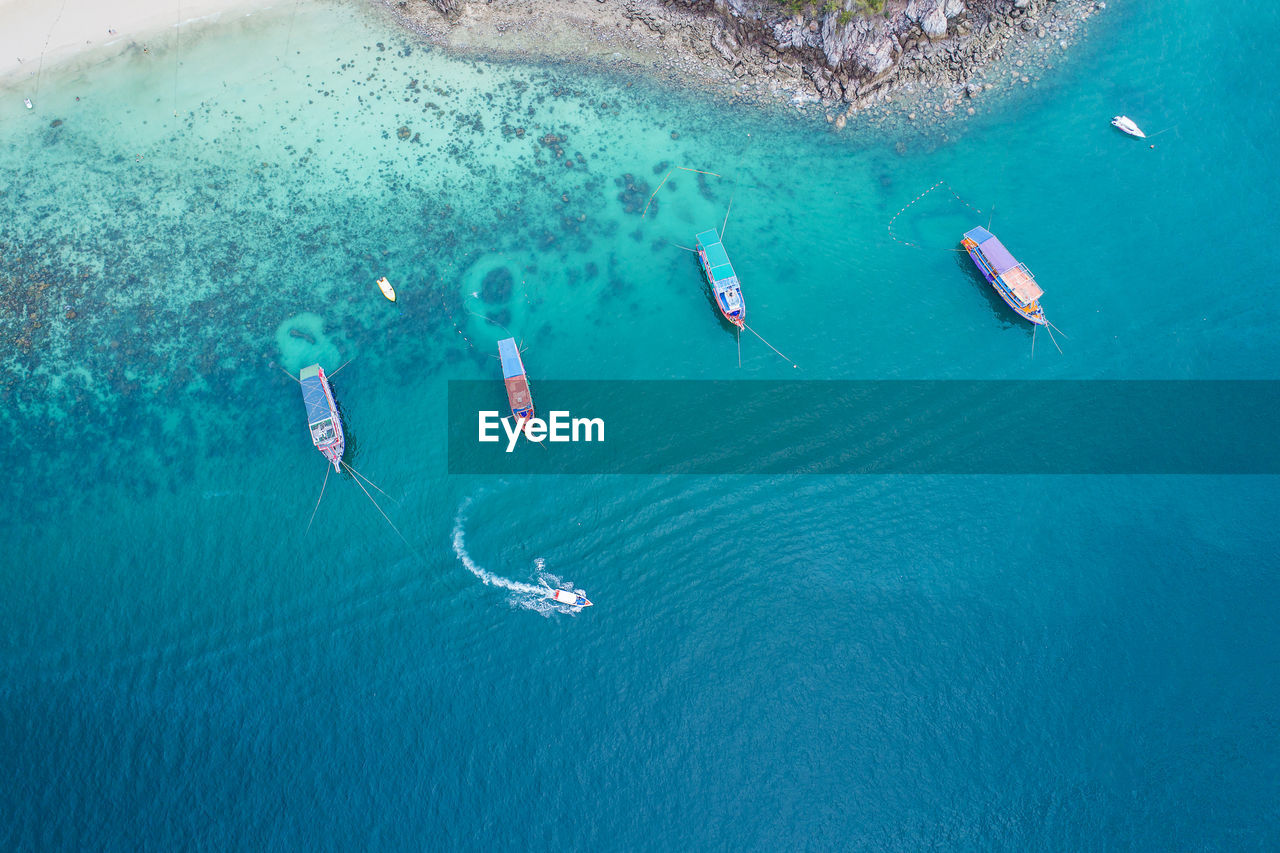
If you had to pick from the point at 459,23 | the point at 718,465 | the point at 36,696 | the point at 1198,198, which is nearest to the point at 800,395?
the point at 718,465

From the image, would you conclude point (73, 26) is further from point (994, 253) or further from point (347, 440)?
point (994, 253)

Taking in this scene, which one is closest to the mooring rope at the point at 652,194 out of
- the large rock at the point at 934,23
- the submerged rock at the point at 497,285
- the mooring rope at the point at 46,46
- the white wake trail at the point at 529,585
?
the submerged rock at the point at 497,285

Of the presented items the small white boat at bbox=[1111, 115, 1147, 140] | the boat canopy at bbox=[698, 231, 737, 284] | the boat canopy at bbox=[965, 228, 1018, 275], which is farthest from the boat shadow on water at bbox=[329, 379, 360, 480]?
the small white boat at bbox=[1111, 115, 1147, 140]

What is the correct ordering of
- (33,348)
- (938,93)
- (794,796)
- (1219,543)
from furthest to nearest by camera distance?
(938,93)
(33,348)
(1219,543)
(794,796)

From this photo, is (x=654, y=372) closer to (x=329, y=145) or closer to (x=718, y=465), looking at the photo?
(x=718, y=465)

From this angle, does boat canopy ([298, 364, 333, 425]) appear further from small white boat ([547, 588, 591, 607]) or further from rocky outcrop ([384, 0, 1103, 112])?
rocky outcrop ([384, 0, 1103, 112])

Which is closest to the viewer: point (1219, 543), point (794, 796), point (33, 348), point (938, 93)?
point (794, 796)
